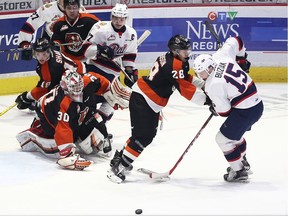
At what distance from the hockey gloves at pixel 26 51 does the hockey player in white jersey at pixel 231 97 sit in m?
2.29

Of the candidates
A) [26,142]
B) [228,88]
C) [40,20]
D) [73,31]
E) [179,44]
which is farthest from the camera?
[40,20]

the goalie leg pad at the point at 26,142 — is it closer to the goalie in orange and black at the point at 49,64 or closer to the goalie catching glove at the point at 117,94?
the goalie in orange and black at the point at 49,64

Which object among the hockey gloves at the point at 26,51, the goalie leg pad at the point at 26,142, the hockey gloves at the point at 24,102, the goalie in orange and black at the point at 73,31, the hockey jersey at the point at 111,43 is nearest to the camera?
the goalie leg pad at the point at 26,142

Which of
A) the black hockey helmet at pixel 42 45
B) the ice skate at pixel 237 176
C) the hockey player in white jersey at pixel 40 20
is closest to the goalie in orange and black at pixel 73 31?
the hockey player in white jersey at pixel 40 20

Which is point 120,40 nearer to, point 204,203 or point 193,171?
point 193,171

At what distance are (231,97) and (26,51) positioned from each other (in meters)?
2.50

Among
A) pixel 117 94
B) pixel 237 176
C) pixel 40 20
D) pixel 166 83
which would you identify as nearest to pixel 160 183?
pixel 237 176

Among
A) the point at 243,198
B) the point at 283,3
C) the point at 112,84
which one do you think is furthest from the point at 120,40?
the point at 283,3

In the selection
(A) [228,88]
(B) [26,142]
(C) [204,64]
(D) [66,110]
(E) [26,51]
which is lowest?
(B) [26,142]

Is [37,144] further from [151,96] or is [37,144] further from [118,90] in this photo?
[151,96]

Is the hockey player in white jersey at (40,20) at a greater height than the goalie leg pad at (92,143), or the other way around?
the hockey player in white jersey at (40,20)

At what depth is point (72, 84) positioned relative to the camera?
5215 mm

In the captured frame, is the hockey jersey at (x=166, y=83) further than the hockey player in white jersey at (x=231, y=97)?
Yes

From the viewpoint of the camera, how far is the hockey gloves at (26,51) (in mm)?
6625
